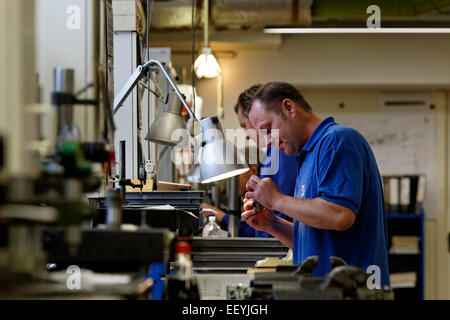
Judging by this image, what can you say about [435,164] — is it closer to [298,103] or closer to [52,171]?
[298,103]

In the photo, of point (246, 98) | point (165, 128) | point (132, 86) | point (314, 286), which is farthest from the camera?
point (246, 98)

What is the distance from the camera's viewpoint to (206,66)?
150 inches

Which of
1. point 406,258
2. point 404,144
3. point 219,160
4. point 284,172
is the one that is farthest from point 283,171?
point 404,144

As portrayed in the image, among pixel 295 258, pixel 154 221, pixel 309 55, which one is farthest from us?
pixel 309 55

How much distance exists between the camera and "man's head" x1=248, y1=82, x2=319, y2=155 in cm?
207

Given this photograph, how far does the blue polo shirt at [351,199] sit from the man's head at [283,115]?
0.59 ft

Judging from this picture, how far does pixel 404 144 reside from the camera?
5520 millimetres

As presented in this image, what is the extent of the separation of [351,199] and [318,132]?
34 cm

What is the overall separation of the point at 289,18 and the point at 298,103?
2127 mm

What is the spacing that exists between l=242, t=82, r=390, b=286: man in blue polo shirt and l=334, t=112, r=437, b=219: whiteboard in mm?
3605

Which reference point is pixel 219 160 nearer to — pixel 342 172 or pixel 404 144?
pixel 342 172

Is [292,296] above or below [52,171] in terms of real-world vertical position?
below

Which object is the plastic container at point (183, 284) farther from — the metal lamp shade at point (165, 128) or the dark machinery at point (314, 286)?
the metal lamp shade at point (165, 128)

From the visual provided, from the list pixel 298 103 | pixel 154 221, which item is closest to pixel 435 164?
pixel 298 103
